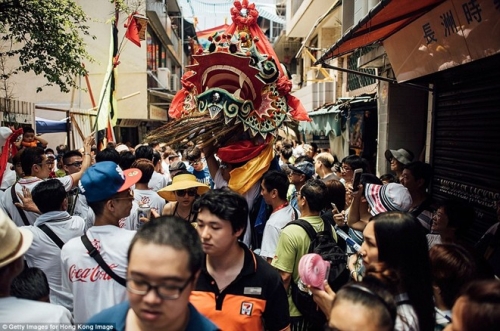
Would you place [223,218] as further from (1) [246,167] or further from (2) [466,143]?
(2) [466,143]

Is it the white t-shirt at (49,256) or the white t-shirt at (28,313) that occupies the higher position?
the white t-shirt at (28,313)

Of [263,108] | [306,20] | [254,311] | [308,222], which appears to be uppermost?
[306,20]

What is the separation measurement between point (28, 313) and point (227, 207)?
3.78ft

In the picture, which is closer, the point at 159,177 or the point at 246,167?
the point at 246,167

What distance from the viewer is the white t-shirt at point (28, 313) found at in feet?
6.36

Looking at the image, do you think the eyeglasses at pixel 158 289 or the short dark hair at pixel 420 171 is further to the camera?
the short dark hair at pixel 420 171

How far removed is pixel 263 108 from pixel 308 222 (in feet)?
4.62

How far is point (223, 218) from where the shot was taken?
2.62m

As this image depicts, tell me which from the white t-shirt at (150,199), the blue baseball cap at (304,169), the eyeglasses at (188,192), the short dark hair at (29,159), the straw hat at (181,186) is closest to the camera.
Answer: the straw hat at (181,186)

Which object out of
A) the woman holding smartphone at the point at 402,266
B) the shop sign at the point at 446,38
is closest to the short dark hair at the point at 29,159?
the woman holding smartphone at the point at 402,266

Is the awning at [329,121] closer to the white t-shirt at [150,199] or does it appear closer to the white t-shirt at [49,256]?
the white t-shirt at [150,199]

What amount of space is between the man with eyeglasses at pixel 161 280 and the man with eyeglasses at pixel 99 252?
0.73 m

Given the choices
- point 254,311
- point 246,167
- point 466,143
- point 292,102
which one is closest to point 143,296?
point 254,311

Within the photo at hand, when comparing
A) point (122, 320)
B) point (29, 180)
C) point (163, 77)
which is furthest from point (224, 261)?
point (163, 77)
